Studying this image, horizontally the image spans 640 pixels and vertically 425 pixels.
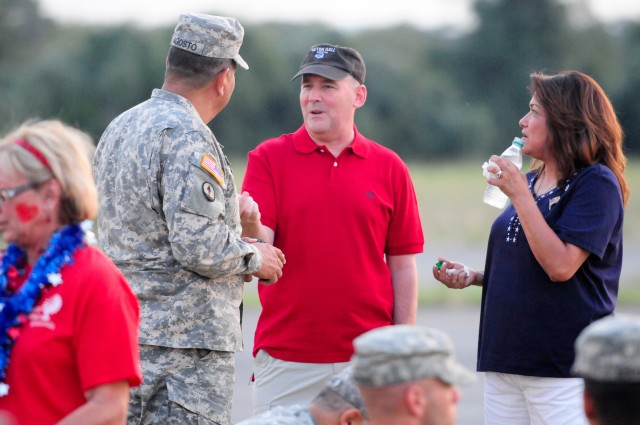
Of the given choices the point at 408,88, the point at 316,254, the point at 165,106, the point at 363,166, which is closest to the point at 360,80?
the point at 363,166

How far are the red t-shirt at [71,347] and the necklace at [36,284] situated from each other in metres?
0.02

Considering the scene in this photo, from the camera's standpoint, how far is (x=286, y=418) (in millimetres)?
3236

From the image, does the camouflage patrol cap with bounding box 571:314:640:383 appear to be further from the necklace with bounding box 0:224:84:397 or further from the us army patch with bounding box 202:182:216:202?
the us army patch with bounding box 202:182:216:202

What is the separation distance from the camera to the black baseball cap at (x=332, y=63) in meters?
5.09

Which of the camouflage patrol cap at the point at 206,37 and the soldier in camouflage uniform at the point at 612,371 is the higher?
the camouflage patrol cap at the point at 206,37

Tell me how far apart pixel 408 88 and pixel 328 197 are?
46.0 m

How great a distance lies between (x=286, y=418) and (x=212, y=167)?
1.24m

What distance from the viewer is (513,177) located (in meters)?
4.45

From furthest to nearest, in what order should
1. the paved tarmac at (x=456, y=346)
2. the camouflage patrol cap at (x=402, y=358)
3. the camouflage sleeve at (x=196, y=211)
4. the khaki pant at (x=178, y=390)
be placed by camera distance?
the paved tarmac at (x=456, y=346) < the khaki pant at (x=178, y=390) < the camouflage sleeve at (x=196, y=211) < the camouflage patrol cap at (x=402, y=358)

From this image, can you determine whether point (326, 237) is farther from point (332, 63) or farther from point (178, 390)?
point (178, 390)

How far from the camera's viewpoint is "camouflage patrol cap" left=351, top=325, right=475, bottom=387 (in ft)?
9.11

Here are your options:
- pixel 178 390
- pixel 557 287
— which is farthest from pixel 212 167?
pixel 557 287

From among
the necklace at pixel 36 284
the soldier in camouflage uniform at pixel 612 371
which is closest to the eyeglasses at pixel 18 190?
the necklace at pixel 36 284

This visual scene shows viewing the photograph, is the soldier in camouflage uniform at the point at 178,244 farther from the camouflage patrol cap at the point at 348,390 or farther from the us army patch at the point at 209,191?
the camouflage patrol cap at the point at 348,390
